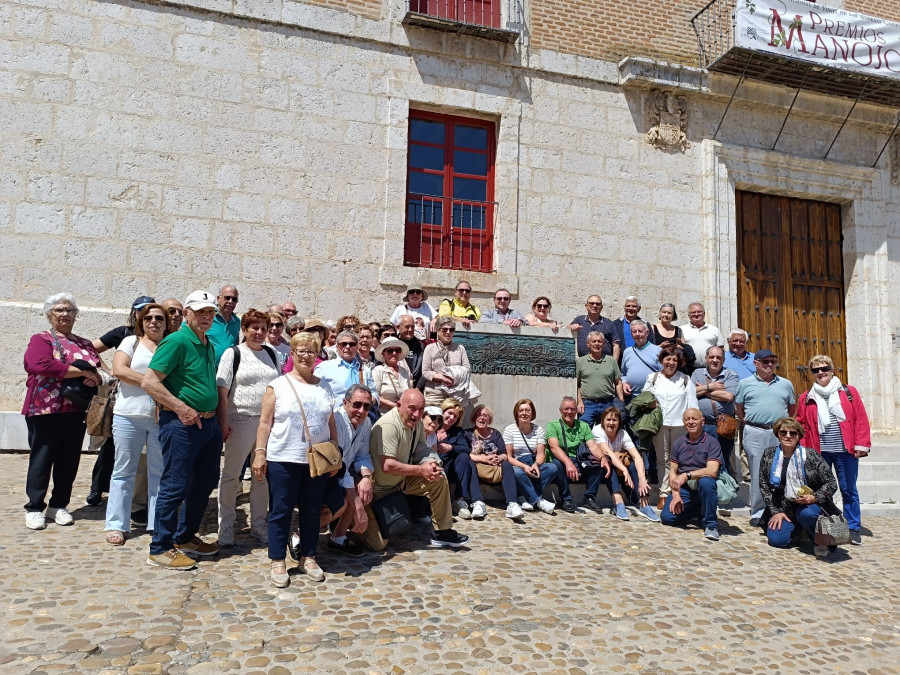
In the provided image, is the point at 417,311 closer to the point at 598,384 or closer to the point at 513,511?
the point at 598,384

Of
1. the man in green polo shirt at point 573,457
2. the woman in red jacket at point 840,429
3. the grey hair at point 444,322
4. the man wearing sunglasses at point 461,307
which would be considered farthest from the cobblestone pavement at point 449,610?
the man wearing sunglasses at point 461,307

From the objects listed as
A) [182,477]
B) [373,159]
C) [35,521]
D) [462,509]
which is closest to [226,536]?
[182,477]

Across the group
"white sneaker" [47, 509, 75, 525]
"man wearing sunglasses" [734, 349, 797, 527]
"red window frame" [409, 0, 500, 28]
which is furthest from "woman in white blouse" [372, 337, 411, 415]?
"red window frame" [409, 0, 500, 28]

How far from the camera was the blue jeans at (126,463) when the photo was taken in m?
4.56

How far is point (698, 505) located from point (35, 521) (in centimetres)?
524

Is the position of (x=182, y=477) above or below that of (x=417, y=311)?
below

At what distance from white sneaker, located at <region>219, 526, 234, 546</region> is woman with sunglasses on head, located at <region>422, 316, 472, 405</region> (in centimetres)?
216

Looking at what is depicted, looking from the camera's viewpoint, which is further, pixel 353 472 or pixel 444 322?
pixel 444 322

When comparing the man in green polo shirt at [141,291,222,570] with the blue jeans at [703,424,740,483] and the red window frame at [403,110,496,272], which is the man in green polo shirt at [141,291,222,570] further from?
the red window frame at [403,110,496,272]

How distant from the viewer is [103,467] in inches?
212

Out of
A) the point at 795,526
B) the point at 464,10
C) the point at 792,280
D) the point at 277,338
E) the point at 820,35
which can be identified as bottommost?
the point at 795,526

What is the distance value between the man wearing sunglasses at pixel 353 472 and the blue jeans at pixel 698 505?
282 centimetres

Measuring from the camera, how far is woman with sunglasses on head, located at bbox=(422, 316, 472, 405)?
6258 mm

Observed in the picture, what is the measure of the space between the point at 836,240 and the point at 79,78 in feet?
39.0
